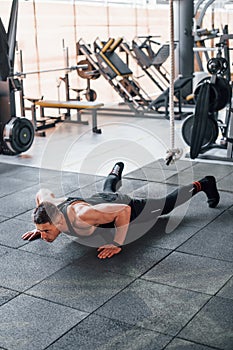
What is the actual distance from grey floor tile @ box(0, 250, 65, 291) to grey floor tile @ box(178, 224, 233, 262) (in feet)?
2.49

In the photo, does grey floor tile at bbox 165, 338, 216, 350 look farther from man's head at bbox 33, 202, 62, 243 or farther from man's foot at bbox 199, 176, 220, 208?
man's foot at bbox 199, 176, 220, 208

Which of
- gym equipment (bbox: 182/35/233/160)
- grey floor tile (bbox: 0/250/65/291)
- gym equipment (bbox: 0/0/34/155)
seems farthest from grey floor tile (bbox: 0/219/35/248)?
gym equipment (bbox: 182/35/233/160)

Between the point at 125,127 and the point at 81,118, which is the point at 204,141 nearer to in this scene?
the point at 125,127

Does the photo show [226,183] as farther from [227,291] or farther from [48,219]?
[48,219]

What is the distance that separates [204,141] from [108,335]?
134 inches

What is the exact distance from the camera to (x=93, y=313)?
2303mm

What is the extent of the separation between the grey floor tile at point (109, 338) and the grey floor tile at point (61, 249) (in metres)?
0.72

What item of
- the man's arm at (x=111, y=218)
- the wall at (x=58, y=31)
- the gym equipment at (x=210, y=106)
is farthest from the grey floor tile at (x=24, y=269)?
the wall at (x=58, y=31)

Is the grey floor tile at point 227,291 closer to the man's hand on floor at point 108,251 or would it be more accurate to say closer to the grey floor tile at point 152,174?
the man's hand on floor at point 108,251

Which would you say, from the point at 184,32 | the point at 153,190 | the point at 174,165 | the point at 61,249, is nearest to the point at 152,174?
the point at 174,165

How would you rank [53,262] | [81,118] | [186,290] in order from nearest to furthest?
1. [186,290]
2. [53,262]
3. [81,118]

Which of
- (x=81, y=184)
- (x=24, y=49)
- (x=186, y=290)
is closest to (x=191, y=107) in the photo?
(x=24, y=49)

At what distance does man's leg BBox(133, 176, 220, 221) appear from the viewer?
3.17 metres

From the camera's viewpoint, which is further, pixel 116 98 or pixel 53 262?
pixel 116 98
